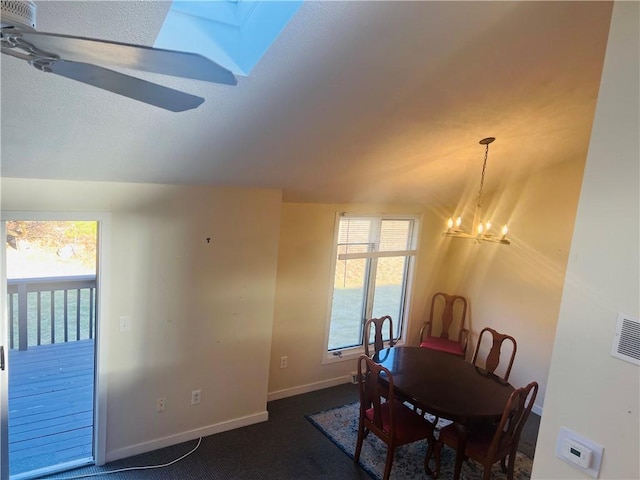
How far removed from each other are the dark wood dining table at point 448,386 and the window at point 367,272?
33.5 inches

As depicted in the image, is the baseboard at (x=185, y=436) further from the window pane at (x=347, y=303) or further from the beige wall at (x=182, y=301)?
the window pane at (x=347, y=303)

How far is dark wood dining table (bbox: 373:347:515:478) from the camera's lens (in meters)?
2.96

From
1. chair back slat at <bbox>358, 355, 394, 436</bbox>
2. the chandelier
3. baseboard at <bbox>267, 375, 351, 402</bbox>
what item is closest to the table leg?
chair back slat at <bbox>358, 355, 394, 436</bbox>

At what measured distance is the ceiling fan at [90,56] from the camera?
0.97 metres

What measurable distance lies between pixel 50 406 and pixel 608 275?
4.35 metres

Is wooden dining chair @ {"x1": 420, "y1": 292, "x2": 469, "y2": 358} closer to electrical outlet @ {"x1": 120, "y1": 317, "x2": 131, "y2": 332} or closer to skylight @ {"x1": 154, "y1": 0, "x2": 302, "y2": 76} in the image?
electrical outlet @ {"x1": 120, "y1": 317, "x2": 131, "y2": 332}

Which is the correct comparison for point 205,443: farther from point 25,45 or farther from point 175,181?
point 25,45

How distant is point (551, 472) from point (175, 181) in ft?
9.00

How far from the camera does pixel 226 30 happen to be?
196 centimetres

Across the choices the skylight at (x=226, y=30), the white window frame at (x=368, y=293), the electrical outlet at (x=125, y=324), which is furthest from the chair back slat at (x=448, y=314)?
the skylight at (x=226, y=30)

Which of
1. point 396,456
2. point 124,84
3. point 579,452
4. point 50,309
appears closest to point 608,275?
point 579,452

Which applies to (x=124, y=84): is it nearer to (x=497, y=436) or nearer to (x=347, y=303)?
(x=497, y=436)

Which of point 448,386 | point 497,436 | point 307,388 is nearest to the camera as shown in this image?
point 497,436

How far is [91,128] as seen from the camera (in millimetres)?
2174
